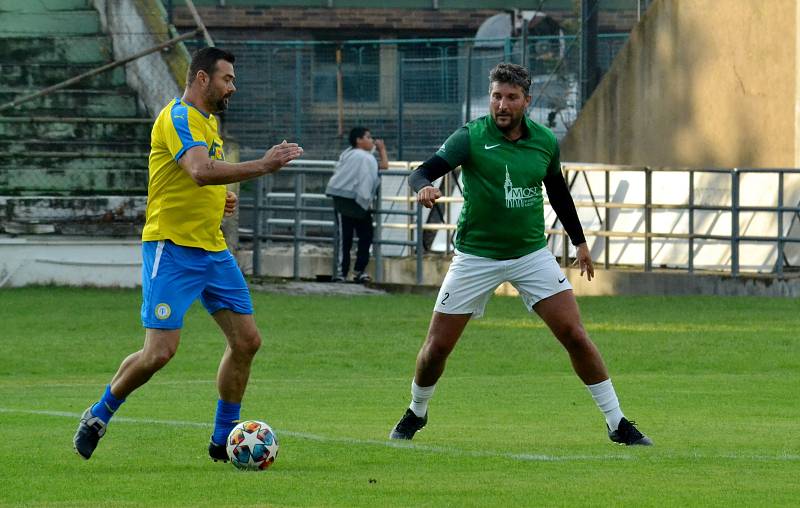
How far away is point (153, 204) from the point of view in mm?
9414

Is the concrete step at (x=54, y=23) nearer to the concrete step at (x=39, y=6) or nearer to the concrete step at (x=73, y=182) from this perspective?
the concrete step at (x=39, y=6)

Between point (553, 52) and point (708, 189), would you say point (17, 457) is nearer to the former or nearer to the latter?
point (708, 189)

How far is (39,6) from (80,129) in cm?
354

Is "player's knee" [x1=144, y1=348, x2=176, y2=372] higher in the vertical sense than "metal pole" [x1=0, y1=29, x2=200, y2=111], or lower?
lower

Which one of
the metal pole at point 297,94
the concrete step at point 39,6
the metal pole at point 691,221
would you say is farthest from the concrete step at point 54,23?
the metal pole at point 691,221

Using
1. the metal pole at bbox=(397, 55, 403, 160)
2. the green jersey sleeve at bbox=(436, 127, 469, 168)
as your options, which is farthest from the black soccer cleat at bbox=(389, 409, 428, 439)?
the metal pole at bbox=(397, 55, 403, 160)

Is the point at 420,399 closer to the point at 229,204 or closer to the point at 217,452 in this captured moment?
the point at 217,452

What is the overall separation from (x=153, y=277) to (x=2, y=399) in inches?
182

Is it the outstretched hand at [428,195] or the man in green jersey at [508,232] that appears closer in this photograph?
the outstretched hand at [428,195]

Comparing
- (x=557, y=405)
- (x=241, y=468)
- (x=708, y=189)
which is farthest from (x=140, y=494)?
(x=708, y=189)

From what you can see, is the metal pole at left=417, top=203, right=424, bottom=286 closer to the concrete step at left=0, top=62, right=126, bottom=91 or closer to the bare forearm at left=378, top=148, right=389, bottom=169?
the bare forearm at left=378, top=148, right=389, bottom=169

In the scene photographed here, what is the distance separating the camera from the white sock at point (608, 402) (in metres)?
10.0

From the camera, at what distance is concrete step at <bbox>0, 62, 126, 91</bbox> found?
27969 millimetres

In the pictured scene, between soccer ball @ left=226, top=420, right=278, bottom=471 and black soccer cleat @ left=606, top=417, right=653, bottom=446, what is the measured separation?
6.48ft
